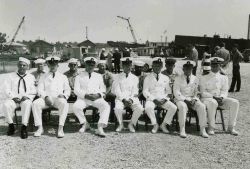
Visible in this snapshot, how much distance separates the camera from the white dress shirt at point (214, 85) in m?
8.44

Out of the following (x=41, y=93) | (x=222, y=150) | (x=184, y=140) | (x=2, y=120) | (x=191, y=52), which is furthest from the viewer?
(x=191, y=52)

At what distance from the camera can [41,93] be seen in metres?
8.16

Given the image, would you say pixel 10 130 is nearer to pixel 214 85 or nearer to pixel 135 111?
pixel 135 111

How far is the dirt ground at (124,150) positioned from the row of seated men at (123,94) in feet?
0.91

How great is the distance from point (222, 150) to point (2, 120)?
205 inches

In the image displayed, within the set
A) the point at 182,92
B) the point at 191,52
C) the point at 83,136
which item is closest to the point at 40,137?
the point at 83,136

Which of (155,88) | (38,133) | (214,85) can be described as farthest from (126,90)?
(38,133)

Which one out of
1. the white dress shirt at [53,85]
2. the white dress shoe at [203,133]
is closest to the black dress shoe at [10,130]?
the white dress shirt at [53,85]

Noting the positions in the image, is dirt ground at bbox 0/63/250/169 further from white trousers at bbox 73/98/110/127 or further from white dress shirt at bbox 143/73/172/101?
white dress shirt at bbox 143/73/172/101

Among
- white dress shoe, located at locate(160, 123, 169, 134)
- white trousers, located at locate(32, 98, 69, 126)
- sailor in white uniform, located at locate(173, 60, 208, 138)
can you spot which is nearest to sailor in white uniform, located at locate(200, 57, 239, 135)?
sailor in white uniform, located at locate(173, 60, 208, 138)

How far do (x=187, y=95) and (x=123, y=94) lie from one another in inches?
55.4

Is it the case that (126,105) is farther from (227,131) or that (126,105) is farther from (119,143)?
(227,131)

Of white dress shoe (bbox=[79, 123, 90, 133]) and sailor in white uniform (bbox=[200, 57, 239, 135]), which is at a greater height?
sailor in white uniform (bbox=[200, 57, 239, 135])

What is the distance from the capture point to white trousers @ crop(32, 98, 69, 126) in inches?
300
